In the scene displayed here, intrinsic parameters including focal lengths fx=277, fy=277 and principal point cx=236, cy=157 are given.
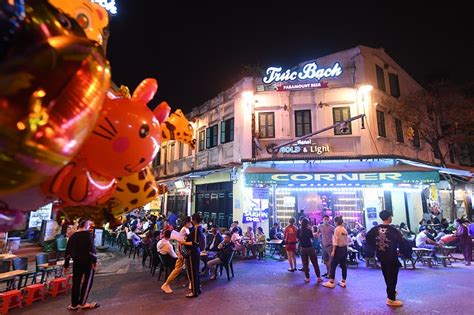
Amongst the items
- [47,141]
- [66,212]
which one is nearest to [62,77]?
[47,141]

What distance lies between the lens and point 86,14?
76.2 inches

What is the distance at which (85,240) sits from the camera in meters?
6.27

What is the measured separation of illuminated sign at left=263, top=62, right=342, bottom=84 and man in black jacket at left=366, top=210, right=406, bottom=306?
984 centimetres

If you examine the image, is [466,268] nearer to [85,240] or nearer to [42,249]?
[85,240]

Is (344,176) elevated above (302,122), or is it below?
below

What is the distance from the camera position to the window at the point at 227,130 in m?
16.6

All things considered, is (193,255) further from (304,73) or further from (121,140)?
(304,73)

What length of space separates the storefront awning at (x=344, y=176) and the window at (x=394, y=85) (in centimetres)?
584

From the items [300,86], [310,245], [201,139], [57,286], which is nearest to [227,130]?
[201,139]

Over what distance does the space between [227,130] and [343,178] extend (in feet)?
24.0

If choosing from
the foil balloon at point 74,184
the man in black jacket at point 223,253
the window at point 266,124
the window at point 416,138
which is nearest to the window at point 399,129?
the window at point 416,138

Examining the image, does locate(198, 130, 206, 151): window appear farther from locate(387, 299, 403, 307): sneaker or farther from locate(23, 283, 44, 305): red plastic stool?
locate(387, 299, 403, 307): sneaker

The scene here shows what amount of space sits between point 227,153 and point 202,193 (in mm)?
4171

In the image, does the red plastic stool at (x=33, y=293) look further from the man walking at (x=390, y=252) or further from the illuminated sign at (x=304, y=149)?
the illuminated sign at (x=304, y=149)
